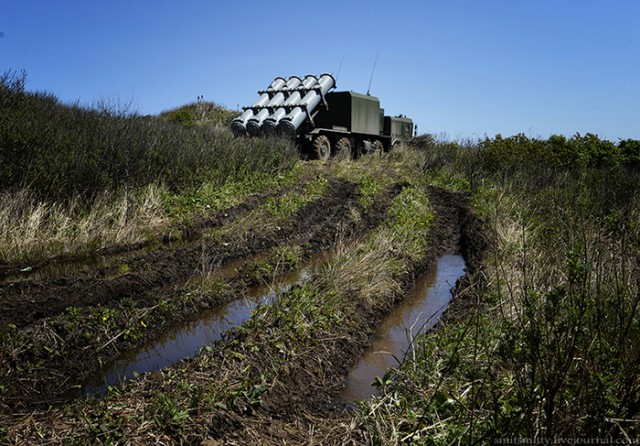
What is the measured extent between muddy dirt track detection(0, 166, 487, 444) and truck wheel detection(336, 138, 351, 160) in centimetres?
901

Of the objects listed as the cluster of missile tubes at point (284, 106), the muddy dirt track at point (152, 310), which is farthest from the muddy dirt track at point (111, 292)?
the cluster of missile tubes at point (284, 106)

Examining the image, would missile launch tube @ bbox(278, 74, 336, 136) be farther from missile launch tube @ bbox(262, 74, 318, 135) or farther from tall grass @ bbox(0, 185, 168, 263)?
tall grass @ bbox(0, 185, 168, 263)

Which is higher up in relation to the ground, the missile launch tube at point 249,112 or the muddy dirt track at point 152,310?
the missile launch tube at point 249,112

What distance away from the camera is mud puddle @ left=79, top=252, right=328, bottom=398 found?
505cm

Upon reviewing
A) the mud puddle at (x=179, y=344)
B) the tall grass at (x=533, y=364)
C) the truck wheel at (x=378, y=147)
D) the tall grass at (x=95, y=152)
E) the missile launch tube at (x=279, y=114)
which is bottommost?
the mud puddle at (x=179, y=344)

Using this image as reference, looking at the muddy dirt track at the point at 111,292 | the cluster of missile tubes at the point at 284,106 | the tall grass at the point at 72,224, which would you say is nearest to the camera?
the muddy dirt track at the point at 111,292

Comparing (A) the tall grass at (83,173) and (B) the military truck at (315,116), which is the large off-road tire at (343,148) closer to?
(B) the military truck at (315,116)

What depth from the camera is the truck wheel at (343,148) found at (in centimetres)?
2011

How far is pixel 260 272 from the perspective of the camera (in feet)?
26.0

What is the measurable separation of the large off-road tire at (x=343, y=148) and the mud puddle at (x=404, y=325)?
10262mm

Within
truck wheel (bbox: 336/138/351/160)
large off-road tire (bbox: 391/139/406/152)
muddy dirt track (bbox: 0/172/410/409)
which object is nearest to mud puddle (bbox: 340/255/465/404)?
muddy dirt track (bbox: 0/172/410/409)

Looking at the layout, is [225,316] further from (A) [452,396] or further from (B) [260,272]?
(A) [452,396]

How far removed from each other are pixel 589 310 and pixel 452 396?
120 centimetres

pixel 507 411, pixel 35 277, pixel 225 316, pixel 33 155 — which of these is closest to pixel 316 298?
pixel 225 316
